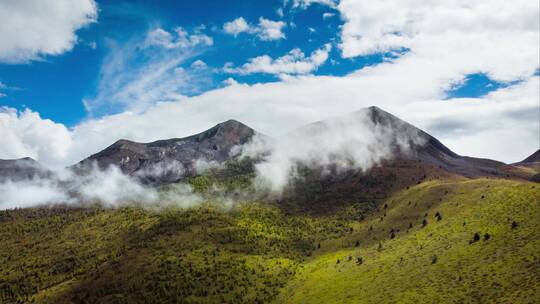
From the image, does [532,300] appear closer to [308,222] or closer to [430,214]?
[430,214]

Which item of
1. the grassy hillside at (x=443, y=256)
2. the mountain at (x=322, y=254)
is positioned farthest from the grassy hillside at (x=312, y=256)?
the mountain at (x=322, y=254)

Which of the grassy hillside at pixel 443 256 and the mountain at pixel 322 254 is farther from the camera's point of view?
the mountain at pixel 322 254

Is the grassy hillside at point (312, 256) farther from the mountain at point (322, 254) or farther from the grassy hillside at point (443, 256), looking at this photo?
the mountain at point (322, 254)

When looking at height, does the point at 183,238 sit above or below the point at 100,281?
above

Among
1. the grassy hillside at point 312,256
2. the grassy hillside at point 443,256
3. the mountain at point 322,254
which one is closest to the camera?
the grassy hillside at point 443,256

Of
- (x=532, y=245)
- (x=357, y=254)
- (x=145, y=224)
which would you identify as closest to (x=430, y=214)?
(x=357, y=254)

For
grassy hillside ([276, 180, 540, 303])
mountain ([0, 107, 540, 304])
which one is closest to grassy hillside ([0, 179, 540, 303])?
grassy hillside ([276, 180, 540, 303])

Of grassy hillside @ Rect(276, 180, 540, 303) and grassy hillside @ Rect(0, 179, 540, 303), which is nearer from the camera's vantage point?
grassy hillside @ Rect(276, 180, 540, 303)

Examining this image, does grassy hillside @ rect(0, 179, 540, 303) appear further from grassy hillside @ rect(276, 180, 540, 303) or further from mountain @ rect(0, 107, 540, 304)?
mountain @ rect(0, 107, 540, 304)
